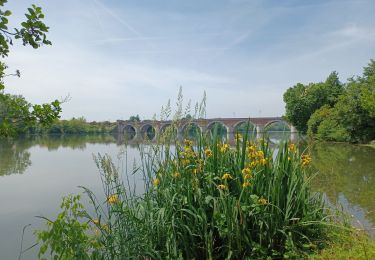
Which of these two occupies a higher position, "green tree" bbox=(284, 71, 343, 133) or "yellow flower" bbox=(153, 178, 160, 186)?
"green tree" bbox=(284, 71, 343, 133)

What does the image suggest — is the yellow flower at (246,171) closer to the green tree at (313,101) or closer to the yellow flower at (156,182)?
the yellow flower at (156,182)

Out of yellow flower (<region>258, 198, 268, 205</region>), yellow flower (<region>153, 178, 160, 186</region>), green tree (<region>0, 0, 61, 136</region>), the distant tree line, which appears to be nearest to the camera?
green tree (<region>0, 0, 61, 136</region>)

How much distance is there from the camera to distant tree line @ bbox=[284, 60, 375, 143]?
3081 cm

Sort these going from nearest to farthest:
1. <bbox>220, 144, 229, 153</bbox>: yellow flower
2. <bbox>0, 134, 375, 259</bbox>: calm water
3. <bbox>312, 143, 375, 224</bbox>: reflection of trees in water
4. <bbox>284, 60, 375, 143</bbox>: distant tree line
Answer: <bbox>220, 144, 229, 153</bbox>: yellow flower
<bbox>0, 134, 375, 259</bbox>: calm water
<bbox>312, 143, 375, 224</bbox>: reflection of trees in water
<bbox>284, 60, 375, 143</bbox>: distant tree line

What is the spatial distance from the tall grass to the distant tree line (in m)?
20.3

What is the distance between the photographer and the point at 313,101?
4562cm

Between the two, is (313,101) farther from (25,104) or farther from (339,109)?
(25,104)

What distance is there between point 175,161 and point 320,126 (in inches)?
1505

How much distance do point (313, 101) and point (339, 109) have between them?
12.6m

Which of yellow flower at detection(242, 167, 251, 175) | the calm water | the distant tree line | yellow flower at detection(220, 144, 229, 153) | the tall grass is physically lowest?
the calm water

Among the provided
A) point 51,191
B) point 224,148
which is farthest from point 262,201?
point 51,191

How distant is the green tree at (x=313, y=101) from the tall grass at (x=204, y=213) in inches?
1676

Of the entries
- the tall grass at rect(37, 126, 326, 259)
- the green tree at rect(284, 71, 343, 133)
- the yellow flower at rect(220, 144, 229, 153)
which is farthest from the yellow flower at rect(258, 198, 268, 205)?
the green tree at rect(284, 71, 343, 133)

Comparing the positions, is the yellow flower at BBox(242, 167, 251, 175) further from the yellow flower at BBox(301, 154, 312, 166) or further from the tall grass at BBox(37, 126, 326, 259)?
the yellow flower at BBox(301, 154, 312, 166)
